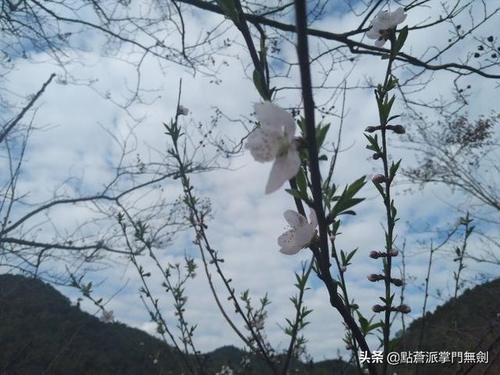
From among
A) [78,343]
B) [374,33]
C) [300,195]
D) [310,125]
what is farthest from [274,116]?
[78,343]

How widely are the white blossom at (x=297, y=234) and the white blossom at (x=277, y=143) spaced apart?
0.39 ft

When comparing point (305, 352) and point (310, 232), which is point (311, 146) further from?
point (305, 352)

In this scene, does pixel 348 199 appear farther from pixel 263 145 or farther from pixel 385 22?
pixel 385 22

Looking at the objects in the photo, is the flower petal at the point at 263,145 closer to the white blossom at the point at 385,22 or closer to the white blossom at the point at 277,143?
the white blossom at the point at 277,143

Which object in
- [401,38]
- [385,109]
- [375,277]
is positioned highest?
[401,38]

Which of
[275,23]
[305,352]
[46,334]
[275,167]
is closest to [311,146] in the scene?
[275,167]

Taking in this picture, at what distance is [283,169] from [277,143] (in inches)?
3.0

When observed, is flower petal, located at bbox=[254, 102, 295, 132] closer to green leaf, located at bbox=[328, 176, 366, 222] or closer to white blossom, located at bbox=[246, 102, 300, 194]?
white blossom, located at bbox=[246, 102, 300, 194]

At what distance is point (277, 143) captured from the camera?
74 cm

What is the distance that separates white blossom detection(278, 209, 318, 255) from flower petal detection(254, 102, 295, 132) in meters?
0.18

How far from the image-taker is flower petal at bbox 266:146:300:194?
0.66 m

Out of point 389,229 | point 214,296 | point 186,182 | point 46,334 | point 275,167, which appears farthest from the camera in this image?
point 46,334

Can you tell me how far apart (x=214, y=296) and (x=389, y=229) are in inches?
30.7

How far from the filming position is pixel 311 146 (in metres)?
0.49
